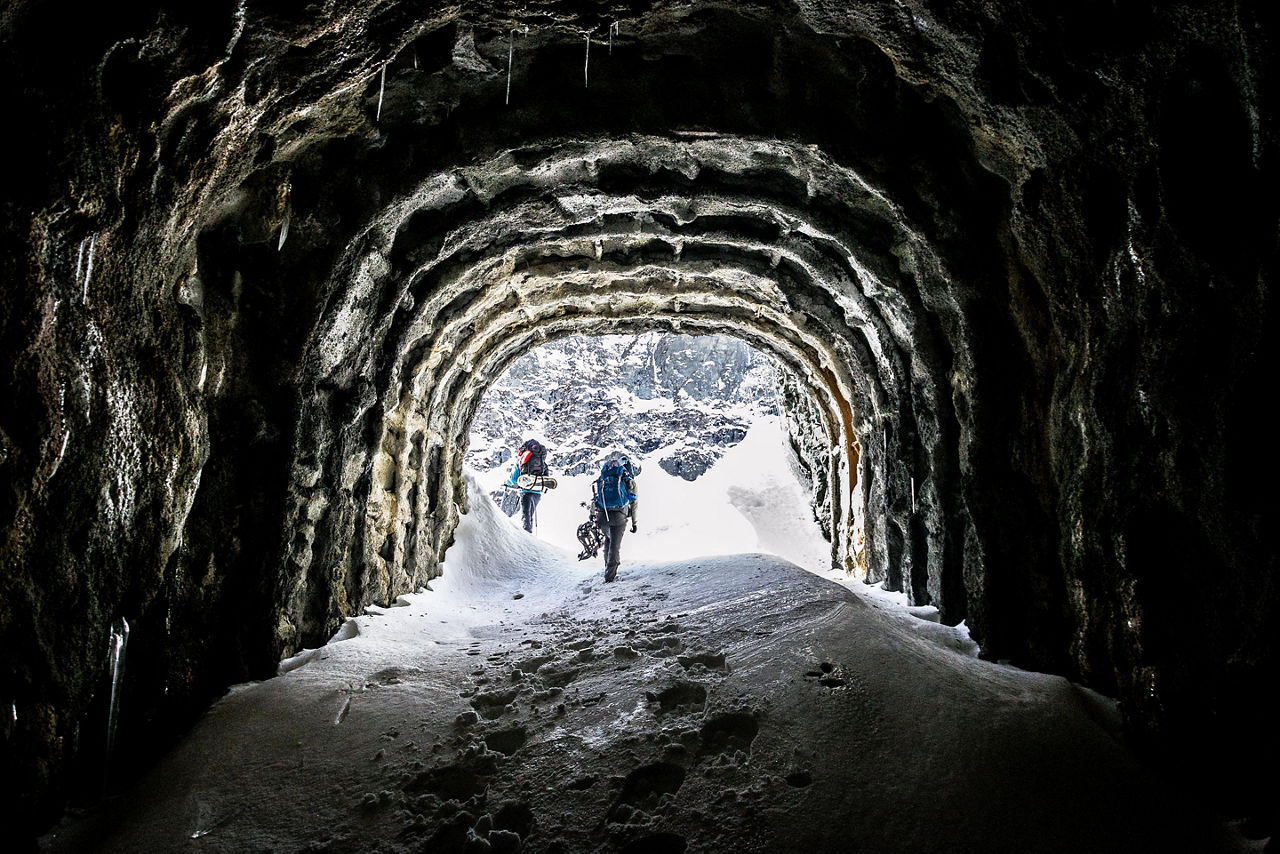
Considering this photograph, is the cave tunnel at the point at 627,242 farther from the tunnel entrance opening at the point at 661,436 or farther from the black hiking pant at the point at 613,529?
the tunnel entrance opening at the point at 661,436

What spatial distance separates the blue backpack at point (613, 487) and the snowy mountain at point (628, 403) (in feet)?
112

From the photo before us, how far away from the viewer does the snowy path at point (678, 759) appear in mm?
2455

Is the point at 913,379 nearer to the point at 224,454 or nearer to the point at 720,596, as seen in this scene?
the point at 720,596

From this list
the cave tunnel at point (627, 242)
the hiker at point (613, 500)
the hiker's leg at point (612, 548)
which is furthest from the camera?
the hiker at point (613, 500)

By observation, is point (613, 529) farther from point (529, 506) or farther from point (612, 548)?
point (529, 506)

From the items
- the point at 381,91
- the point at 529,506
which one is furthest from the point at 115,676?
the point at 529,506

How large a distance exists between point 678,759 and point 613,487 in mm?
5902

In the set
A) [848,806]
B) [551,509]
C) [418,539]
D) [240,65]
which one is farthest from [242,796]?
[551,509]

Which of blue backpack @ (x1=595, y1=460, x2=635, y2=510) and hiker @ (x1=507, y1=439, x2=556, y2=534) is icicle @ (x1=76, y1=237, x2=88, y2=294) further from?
hiker @ (x1=507, y1=439, x2=556, y2=534)

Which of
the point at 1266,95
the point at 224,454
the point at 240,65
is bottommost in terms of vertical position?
the point at 224,454

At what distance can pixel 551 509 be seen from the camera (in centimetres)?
2664

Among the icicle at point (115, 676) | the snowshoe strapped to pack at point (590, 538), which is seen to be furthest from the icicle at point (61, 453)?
the snowshoe strapped to pack at point (590, 538)

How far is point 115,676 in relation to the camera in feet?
9.50

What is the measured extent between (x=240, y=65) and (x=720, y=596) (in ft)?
15.6
